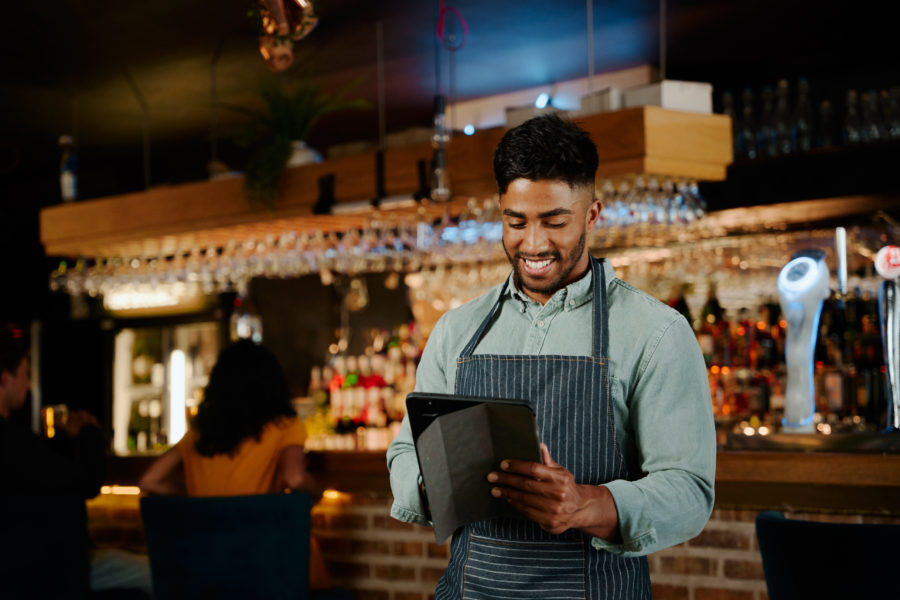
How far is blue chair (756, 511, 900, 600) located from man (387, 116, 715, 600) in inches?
16.7

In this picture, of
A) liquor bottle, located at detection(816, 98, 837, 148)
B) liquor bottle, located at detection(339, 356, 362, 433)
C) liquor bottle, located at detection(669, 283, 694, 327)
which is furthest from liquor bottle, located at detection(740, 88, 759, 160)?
liquor bottle, located at detection(339, 356, 362, 433)

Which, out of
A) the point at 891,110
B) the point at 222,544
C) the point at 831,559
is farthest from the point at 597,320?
the point at 891,110

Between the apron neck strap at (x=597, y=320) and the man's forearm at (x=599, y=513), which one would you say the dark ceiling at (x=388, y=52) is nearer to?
the apron neck strap at (x=597, y=320)

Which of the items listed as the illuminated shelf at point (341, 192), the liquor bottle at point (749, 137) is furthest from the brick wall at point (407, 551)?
the liquor bottle at point (749, 137)

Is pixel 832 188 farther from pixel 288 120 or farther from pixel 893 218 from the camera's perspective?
pixel 288 120

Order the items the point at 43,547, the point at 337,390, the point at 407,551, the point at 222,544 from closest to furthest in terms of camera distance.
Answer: the point at 222,544
the point at 43,547
the point at 407,551
the point at 337,390

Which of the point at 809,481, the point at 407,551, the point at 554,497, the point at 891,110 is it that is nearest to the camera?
the point at 554,497

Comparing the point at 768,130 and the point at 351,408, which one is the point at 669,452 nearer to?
the point at 768,130

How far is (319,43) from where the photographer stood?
186 inches

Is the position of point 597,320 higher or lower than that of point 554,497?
higher

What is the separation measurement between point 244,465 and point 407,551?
32.9 inches

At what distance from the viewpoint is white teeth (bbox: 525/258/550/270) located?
1.60m

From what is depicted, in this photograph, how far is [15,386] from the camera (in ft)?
11.6

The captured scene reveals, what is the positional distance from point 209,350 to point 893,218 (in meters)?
5.13
